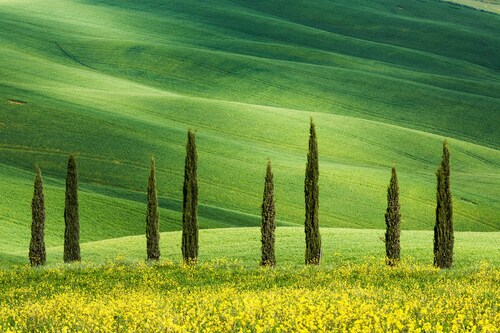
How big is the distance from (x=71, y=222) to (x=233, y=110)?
54.3 m

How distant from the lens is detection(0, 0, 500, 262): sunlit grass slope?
65.2 meters

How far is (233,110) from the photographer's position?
303 ft

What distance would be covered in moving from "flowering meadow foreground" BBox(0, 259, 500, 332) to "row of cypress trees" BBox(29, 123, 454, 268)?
11.7 ft

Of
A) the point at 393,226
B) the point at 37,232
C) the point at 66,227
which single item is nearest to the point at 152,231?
the point at 66,227

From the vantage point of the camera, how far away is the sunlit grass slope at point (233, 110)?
65.2 meters

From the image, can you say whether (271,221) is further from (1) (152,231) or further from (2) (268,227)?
(1) (152,231)

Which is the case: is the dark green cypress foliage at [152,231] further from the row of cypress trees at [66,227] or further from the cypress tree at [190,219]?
the row of cypress trees at [66,227]

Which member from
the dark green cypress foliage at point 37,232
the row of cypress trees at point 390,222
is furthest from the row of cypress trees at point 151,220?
the row of cypress trees at point 390,222

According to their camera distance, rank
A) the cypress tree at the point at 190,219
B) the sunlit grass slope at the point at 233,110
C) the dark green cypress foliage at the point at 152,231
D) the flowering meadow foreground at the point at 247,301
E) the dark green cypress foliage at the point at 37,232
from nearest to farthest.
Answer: the flowering meadow foreground at the point at 247,301 < the cypress tree at the point at 190,219 < the dark green cypress foliage at the point at 152,231 < the dark green cypress foliage at the point at 37,232 < the sunlit grass slope at the point at 233,110

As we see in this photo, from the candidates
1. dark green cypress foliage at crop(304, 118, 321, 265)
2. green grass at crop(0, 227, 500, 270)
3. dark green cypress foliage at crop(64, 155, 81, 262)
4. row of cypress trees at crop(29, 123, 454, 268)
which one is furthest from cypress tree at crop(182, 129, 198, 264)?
dark green cypress foliage at crop(64, 155, 81, 262)

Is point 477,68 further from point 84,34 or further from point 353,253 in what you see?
point 353,253

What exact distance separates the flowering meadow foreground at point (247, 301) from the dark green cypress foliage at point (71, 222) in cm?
599

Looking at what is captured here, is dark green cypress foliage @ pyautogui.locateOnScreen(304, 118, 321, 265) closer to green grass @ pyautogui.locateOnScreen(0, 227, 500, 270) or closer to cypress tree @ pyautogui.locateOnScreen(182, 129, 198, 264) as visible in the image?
green grass @ pyautogui.locateOnScreen(0, 227, 500, 270)

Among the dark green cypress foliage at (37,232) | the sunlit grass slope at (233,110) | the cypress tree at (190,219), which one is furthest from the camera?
the sunlit grass slope at (233,110)
